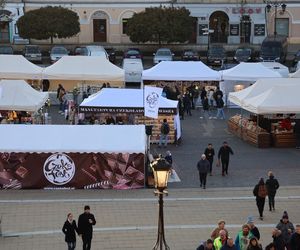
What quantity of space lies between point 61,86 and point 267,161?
14436 mm

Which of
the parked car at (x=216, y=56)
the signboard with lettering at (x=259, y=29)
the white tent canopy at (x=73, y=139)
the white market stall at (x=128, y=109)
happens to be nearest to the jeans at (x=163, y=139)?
the white market stall at (x=128, y=109)

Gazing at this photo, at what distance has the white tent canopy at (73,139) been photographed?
20.7 metres

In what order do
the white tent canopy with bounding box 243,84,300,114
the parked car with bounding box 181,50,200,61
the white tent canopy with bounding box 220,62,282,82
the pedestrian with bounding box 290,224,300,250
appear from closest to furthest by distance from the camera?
1. the pedestrian with bounding box 290,224,300,250
2. the white tent canopy with bounding box 243,84,300,114
3. the white tent canopy with bounding box 220,62,282,82
4. the parked car with bounding box 181,50,200,61

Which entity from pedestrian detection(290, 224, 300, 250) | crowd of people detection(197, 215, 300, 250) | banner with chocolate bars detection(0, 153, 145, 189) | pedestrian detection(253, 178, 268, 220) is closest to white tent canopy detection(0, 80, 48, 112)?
banner with chocolate bars detection(0, 153, 145, 189)

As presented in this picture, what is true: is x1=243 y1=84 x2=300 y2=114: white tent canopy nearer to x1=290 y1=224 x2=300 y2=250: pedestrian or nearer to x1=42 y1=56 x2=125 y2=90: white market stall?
x1=42 y1=56 x2=125 y2=90: white market stall

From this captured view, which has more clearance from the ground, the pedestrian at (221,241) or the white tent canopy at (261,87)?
the white tent canopy at (261,87)

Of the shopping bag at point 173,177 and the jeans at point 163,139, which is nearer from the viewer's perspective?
the shopping bag at point 173,177

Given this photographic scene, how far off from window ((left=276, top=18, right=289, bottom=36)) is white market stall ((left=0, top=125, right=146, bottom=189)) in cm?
4241

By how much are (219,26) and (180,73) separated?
2770 cm

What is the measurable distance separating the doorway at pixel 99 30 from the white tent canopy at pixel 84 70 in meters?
25.5

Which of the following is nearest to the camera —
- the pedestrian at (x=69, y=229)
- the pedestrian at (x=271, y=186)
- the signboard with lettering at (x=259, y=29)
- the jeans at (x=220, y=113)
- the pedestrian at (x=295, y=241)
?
the pedestrian at (x=295, y=241)

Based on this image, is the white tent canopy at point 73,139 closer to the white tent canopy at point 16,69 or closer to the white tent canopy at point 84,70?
the white tent canopy at point 84,70

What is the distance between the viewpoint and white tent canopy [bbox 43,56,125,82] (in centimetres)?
3516

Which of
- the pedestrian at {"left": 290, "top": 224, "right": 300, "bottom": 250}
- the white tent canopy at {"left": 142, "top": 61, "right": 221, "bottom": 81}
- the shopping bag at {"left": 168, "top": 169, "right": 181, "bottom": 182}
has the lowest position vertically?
the shopping bag at {"left": 168, "top": 169, "right": 181, "bottom": 182}
